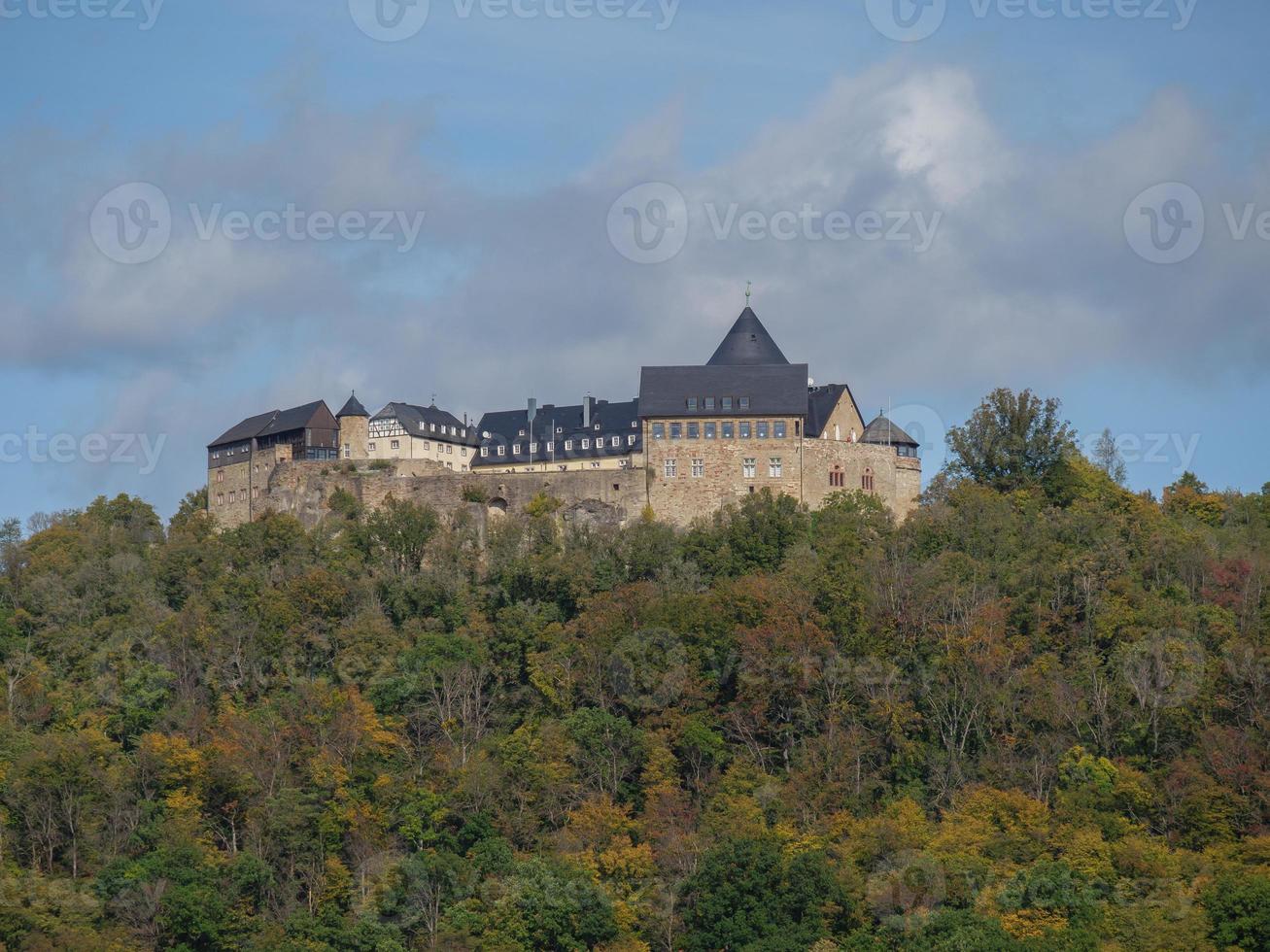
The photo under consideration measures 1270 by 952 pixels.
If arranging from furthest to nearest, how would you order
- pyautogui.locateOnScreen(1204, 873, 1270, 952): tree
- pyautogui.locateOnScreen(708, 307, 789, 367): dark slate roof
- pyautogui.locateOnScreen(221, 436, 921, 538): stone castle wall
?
pyautogui.locateOnScreen(708, 307, 789, 367): dark slate roof → pyautogui.locateOnScreen(221, 436, 921, 538): stone castle wall → pyautogui.locateOnScreen(1204, 873, 1270, 952): tree

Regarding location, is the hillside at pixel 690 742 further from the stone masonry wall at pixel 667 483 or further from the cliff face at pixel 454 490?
the cliff face at pixel 454 490

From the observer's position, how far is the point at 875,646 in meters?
60.0

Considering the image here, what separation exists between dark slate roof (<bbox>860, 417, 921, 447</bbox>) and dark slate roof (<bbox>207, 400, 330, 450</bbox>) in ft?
72.6

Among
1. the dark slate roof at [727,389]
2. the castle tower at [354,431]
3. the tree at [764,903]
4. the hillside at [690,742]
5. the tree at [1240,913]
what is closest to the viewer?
the tree at [1240,913]

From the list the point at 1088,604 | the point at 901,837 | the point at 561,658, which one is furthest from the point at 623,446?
the point at 901,837

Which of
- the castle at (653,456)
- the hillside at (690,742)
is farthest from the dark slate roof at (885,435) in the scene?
the hillside at (690,742)

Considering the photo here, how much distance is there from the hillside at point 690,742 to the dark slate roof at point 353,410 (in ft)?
40.4

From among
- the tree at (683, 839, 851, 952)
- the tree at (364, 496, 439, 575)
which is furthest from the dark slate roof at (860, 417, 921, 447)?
the tree at (683, 839, 851, 952)

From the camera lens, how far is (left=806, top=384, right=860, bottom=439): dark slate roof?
Result: 241 ft

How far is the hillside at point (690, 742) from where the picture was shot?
52.4 m

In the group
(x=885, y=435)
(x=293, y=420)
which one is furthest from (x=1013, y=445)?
(x=293, y=420)

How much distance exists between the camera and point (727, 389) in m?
73.3

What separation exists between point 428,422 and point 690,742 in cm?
2896

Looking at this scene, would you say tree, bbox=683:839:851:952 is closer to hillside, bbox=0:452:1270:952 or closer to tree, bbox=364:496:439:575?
hillside, bbox=0:452:1270:952
